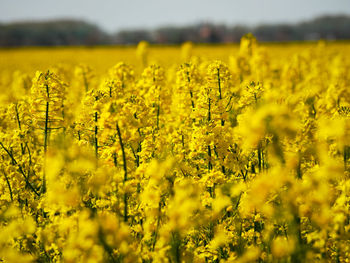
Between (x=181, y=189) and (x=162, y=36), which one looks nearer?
(x=181, y=189)

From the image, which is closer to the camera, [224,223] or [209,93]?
[224,223]

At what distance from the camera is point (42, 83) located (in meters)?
3.60

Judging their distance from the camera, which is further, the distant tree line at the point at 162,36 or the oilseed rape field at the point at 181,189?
the distant tree line at the point at 162,36

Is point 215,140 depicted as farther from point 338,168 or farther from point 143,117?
point 338,168

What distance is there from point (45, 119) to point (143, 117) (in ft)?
3.50

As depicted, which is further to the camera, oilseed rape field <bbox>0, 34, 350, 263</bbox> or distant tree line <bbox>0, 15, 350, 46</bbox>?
distant tree line <bbox>0, 15, 350, 46</bbox>

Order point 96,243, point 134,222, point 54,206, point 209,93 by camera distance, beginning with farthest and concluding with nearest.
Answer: point 209,93, point 134,222, point 54,206, point 96,243

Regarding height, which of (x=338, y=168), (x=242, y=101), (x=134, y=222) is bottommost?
(x=134, y=222)

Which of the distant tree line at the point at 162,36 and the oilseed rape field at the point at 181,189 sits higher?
the distant tree line at the point at 162,36

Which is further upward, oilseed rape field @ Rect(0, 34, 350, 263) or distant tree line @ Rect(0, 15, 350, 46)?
distant tree line @ Rect(0, 15, 350, 46)

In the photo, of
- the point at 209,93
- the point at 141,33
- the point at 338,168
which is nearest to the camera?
the point at 338,168

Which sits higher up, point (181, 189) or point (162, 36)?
point (162, 36)

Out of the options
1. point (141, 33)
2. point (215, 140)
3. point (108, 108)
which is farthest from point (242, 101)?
point (141, 33)

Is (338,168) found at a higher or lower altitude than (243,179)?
higher
